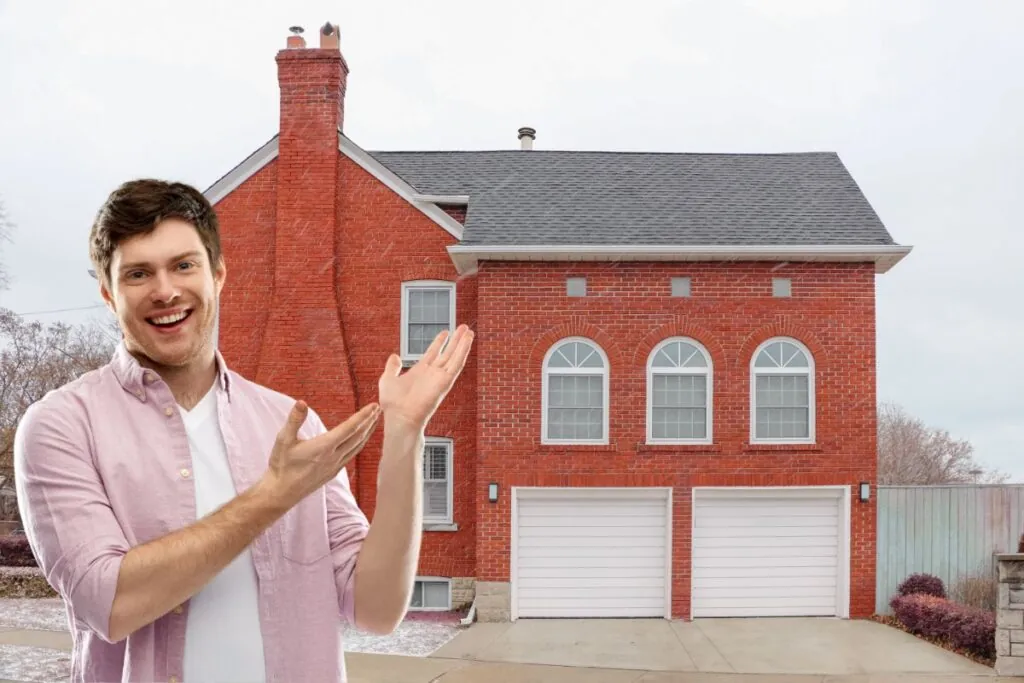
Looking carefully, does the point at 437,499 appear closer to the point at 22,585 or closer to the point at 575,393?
the point at 575,393

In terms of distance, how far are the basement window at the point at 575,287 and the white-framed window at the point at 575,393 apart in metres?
0.68

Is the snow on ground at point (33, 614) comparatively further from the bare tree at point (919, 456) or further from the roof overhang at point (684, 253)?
the bare tree at point (919, 456)

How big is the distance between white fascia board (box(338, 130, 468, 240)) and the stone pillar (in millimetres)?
8836

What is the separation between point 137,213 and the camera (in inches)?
63.9

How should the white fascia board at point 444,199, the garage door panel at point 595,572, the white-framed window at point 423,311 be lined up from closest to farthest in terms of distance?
the garage door panel at point 595,572, the white-framed window at point 423,311, the white fascia board at point 444,199

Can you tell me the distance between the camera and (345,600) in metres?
1.89

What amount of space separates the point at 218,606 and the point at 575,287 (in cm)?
1254

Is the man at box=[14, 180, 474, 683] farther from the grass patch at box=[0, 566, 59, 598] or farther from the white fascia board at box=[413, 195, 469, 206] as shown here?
the grass patch at box=[0, 566, 59, 598]

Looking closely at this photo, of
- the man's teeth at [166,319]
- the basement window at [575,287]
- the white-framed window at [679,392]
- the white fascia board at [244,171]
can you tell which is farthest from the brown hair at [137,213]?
the white fascia board at [244,171]

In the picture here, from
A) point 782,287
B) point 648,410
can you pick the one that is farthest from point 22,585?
point 782,287

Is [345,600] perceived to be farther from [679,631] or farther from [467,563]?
[467,563]

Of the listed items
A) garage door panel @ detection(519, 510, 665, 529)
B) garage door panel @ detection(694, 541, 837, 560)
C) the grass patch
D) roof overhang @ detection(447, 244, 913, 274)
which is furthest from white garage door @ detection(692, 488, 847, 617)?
the grass patch

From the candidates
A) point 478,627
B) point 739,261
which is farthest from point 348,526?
point 739,261

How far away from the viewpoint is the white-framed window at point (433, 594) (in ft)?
48.1
